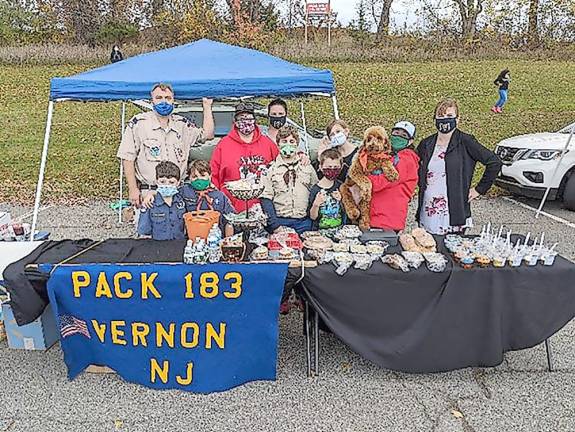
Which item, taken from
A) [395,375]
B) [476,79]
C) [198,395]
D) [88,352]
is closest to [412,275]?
[395,375]

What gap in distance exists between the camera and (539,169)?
316 inches

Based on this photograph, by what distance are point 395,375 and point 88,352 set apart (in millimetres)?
1916

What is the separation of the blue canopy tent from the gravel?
202cm

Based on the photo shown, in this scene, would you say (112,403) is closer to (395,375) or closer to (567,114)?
(395,375)

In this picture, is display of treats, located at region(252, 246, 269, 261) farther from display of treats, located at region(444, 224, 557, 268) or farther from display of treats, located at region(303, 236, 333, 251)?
display of treats, located at region(444, 224, 557, 268)

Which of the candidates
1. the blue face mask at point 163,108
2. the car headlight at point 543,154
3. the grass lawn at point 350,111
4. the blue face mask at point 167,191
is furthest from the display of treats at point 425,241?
the grass lawn at point 350,111

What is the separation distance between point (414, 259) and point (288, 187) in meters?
1.19

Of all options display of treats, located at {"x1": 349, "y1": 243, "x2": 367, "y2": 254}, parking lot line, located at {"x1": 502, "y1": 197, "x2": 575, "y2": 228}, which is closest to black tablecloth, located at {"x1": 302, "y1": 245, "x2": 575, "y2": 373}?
display of treats, located at {"x1": 349, "y1": 243, "x2": 367, "y2": 254}

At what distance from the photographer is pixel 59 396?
3.60 m

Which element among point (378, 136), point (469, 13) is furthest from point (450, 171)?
point (469, 13)

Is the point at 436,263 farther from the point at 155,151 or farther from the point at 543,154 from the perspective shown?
the point at 543,154

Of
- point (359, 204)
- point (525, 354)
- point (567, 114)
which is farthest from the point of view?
point (567, 114)

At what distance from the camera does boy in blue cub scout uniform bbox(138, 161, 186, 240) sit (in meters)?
4.11

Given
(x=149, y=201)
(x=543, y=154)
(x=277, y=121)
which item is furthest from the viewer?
(x=543, y=154)
